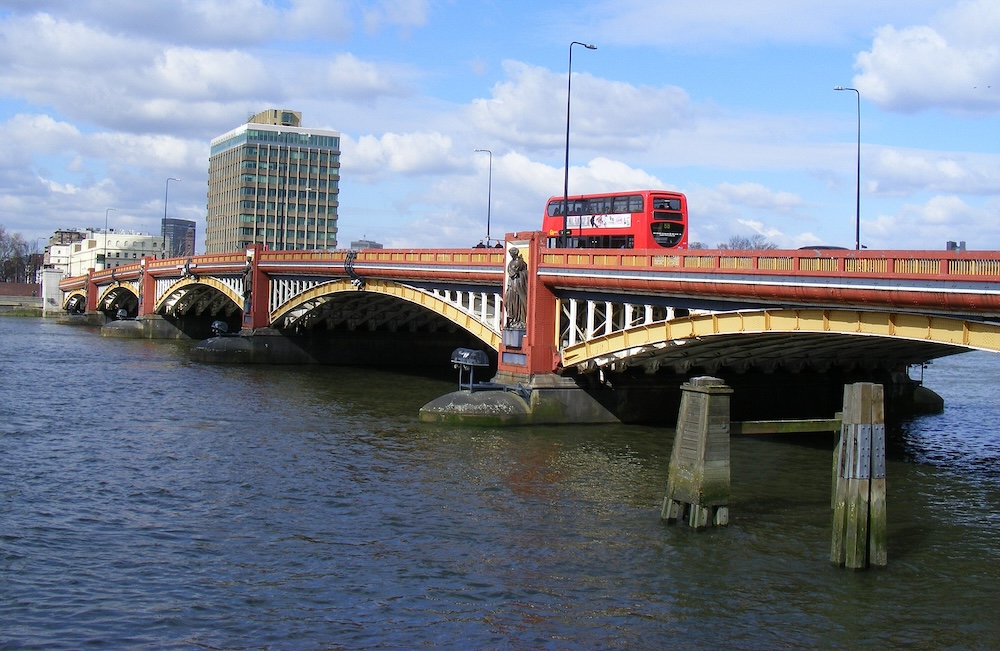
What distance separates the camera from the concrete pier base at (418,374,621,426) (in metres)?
35.7

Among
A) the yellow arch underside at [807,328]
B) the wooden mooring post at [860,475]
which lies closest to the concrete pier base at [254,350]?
the yellow arch underside at [807,328]

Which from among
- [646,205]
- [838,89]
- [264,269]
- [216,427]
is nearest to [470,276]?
[646,205]

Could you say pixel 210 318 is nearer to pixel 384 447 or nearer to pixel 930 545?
pixel 384 447

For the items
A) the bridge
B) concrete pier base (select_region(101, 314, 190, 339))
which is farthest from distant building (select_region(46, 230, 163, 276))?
the bridge

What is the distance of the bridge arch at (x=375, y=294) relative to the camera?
138 feet

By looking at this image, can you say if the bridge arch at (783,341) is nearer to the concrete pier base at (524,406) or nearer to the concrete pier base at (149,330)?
the concrete pier base at (524,406)

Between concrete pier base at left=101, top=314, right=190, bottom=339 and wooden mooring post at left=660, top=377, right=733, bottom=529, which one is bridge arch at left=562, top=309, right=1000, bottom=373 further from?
concrete pier base at left=101, top=314, right=190, bottom=339

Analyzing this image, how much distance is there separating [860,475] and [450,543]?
7.37 meters

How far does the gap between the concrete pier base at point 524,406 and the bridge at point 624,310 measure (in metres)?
0.25

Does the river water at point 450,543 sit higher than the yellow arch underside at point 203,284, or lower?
lower

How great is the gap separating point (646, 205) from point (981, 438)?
14605mm

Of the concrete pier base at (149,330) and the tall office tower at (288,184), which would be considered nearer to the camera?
the concrete pier base at (149,330)

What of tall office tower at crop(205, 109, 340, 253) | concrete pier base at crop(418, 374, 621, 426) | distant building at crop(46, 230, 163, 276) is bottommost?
concrete pier base at crop(418, 374, 621, 426)

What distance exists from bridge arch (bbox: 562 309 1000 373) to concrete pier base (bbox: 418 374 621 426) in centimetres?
111
